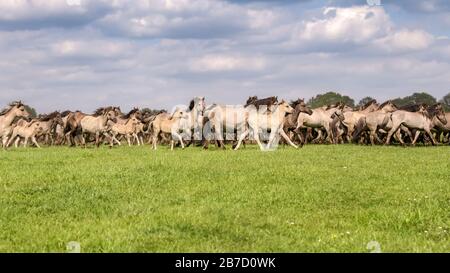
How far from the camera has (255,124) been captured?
26281mm

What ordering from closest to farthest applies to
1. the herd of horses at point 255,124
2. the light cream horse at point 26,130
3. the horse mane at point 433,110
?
the herd of horses at point 255,124, the horse mane at point 433,110, the light cream horse at point 26,130

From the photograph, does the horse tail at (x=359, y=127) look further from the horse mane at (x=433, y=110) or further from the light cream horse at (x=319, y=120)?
the horse mane at (x=433, y=110)

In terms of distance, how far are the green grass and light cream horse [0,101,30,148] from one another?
14.0 m

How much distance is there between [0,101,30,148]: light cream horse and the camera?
2970 cm

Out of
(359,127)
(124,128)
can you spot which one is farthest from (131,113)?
(359,127)

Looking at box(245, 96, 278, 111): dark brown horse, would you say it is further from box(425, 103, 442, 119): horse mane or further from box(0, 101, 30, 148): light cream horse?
box(0, 101, 30, 148): light cream horse

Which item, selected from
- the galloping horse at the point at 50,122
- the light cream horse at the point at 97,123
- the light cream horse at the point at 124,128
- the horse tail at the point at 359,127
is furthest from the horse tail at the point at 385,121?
the galloping horse at the point at 50,122

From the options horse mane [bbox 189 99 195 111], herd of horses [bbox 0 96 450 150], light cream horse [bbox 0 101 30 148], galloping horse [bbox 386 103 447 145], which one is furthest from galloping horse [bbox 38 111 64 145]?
galloping horse [bbox 386 103 447 145]

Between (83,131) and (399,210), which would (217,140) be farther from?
(399,210)

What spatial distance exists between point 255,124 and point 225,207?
15822 mm

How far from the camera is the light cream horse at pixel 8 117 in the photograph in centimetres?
2970
